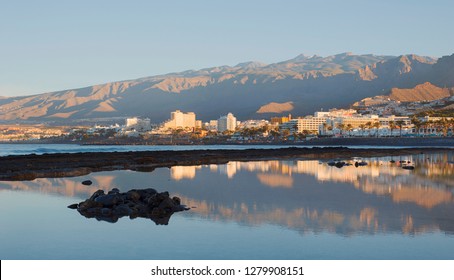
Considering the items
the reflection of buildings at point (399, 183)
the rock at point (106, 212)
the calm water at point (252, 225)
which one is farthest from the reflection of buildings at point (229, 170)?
the rock at point (106, 212)

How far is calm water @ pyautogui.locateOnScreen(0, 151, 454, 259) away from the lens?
14.4 meters

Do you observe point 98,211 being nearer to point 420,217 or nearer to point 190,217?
point 190,217

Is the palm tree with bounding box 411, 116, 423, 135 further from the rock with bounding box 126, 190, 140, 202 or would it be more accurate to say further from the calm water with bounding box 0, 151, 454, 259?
the rock with bounding box 126, 190, 140, 202

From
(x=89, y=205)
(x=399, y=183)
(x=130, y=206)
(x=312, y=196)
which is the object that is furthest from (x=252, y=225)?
(x=399, y=183)

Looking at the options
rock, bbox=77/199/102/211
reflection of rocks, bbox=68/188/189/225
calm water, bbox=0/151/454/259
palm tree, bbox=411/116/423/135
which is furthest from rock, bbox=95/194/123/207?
palm tree, bbox=411/116/423/135

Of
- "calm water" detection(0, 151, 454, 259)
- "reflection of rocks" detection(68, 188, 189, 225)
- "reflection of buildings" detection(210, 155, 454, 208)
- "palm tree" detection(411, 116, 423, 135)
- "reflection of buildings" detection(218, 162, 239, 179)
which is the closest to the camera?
"calm water" detection(0, 151, 454, 259)

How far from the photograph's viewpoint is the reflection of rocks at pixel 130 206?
20.2 metres

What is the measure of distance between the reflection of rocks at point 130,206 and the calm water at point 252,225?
60cm

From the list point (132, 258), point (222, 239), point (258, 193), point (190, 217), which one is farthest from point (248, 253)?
point (258, 193)

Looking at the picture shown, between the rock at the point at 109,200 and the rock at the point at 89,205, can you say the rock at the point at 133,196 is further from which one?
the rock at the point at 89,205

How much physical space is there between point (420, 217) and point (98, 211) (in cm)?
1123

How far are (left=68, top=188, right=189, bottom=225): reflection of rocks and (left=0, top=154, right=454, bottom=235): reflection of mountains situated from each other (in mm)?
1010
